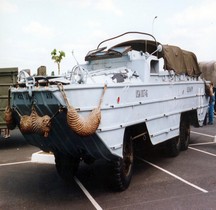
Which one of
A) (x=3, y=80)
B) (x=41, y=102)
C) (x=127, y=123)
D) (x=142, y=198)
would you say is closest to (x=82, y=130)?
(x=41, y=102)

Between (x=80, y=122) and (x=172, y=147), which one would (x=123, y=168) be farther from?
(x=172, y=147)

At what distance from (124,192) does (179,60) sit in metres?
3.82

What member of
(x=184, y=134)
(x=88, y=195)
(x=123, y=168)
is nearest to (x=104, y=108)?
(x=123, y=168)

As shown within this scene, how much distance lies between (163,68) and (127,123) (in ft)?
8.31

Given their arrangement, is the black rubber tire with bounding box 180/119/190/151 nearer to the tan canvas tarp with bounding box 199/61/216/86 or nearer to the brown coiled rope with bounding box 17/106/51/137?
the brown coiled rope with bounding box 17/106/51/137

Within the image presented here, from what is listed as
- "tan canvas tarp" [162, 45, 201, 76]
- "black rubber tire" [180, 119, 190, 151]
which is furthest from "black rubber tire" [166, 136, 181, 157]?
"tan canvas tarp" [162, 45, 201, 76]

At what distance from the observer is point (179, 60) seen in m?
8.41

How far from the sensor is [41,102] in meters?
4.75

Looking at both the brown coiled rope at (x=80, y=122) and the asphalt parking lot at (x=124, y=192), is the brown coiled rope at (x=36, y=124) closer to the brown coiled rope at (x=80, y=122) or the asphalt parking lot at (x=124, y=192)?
the brown coiled rope at (x=80, y=122)

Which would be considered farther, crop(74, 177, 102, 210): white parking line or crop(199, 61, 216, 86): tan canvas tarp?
crop(199, 61, 216, 86): tan canvas tarp

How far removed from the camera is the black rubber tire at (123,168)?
5.46 m

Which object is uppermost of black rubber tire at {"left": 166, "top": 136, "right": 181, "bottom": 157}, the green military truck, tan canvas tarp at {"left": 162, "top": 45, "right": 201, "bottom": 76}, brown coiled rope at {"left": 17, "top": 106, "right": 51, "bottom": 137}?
tan canvas tarp at {"left": 162, "top": 45, "right": 201, "bottom": 76}

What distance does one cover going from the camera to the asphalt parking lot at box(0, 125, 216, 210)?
204 inches

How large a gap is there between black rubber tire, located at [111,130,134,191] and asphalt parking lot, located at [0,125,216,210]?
0.43 ft
